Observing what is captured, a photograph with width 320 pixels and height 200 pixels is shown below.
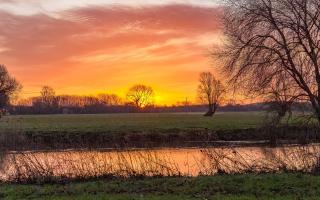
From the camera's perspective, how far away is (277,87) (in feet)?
78.5

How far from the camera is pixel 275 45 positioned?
2362cm

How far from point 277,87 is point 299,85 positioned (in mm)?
→ 1083

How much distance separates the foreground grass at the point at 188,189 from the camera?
13391 millimetres

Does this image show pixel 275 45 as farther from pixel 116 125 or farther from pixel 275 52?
A: pixel 116 125

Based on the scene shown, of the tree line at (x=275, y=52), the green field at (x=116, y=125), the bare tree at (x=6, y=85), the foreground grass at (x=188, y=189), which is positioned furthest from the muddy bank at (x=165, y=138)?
the bare tree at (x=6, y=85)

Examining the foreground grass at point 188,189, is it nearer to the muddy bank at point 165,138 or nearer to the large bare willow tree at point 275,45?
the large bare willow tree at point 275,45

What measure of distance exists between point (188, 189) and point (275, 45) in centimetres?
1165

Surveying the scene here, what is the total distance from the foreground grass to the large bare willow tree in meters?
7.86

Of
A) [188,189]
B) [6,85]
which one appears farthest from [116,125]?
[6,85]

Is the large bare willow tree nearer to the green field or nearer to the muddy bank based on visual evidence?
the green field

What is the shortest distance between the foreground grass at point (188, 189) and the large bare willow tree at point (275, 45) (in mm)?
7861

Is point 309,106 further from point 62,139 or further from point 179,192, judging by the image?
point 62,139

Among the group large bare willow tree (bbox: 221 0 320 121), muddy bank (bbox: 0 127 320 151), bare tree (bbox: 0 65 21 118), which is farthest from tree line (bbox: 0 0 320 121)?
bare tree (bbox: 0 65 21 118)

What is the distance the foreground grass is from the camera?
13.4m
